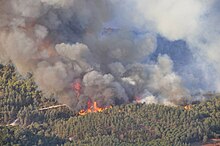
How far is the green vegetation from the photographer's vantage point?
8112 cm

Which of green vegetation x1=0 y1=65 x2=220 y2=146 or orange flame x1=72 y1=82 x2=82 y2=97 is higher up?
orange flame x1=72 y1=82 x2=82 y2=97

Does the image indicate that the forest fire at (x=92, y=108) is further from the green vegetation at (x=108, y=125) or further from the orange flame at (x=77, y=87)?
the orange flame at (x=77, y=87)

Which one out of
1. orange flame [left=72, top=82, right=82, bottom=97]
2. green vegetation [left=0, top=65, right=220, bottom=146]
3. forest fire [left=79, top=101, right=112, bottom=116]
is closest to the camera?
green vegetation [left=0, top=65, right=220, bottom=146]

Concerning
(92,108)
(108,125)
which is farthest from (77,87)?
(108,125)

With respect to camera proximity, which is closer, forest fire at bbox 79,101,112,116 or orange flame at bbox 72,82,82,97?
forest fire at bbox 79,101,112,116

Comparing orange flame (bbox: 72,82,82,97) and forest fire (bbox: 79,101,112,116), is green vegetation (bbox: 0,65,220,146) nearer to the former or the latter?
forest fire (bbox: 79,101,112,116)

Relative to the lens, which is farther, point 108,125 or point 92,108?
point 92,108

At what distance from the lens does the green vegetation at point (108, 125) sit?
266 ft

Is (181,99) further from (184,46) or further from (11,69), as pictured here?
(184,46)

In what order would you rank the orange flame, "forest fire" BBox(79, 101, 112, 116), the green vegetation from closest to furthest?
the green vegetation → "forest fire" BBox(79, 101, 112, 116) → the orange flame

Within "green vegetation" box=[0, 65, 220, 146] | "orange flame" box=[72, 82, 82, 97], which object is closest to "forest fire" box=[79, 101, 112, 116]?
"green vegetation" box=[0, 65, 220, 146]

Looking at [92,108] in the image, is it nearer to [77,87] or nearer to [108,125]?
[77,87]

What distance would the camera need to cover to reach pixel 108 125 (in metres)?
86.6

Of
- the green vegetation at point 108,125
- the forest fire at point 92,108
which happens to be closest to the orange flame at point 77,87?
the forest fire at point 92,108
